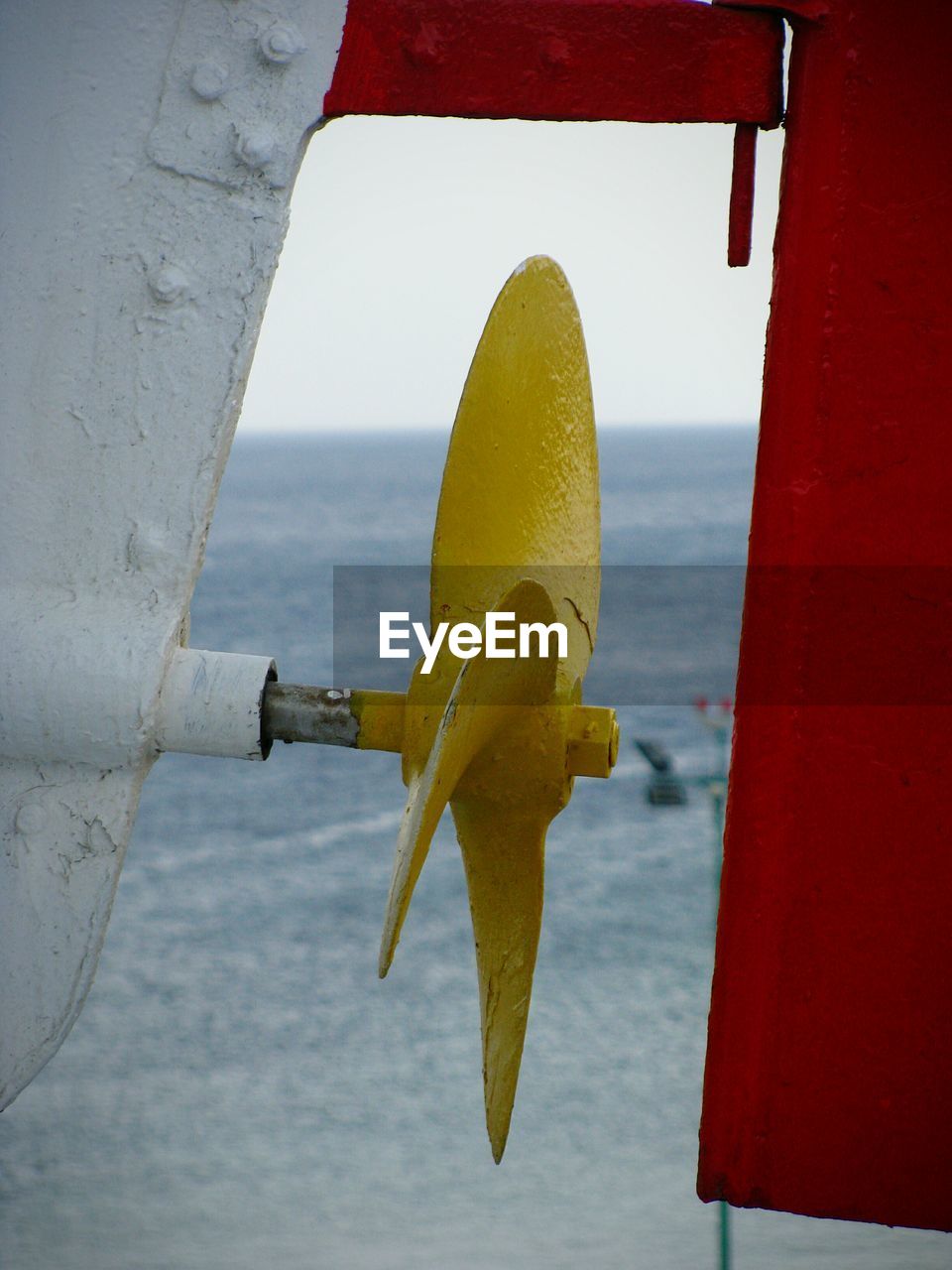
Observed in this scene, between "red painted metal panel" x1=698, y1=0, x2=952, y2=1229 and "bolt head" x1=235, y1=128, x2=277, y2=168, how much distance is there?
1.00 metres

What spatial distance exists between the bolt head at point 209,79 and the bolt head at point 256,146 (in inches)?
3.7

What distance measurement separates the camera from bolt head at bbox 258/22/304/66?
9.69 feet

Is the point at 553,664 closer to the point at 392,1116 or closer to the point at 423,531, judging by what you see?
the point at 392,1116

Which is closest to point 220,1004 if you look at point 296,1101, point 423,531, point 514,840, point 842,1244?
point 296,1101

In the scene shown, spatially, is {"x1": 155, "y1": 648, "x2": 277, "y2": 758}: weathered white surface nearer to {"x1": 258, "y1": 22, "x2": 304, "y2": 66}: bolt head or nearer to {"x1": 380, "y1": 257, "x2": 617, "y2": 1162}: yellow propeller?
{"x1": 380, "y1": 257, "x2": 617, "y2": 1162}: yellow propeller

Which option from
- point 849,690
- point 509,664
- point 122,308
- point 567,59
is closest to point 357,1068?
point 509,664

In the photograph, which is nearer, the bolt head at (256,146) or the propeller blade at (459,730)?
the propeller blade at (459,730)

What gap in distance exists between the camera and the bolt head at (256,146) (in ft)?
9.73

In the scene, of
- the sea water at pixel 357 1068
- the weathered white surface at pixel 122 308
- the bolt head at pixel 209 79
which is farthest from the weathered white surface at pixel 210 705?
the sea water at pixel 357 1068

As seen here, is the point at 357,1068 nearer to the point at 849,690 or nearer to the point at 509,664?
the point at 509,664

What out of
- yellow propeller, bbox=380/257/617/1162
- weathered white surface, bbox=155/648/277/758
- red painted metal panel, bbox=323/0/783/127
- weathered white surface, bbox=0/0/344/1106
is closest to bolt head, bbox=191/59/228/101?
weathered white surface, bbox=0/0/344/1106

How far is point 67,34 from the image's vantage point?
3.02 metres

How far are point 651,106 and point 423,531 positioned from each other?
107m

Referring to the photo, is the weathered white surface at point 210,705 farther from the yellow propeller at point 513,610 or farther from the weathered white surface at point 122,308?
the yellow propeller at point 513,610
